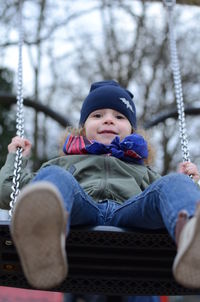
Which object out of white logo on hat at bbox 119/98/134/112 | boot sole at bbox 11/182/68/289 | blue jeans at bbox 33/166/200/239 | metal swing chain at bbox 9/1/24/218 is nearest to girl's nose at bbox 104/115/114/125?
white logo on hat at bbox 119/98/134/112

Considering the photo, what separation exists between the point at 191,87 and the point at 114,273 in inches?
280

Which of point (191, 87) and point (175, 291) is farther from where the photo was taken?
point (191, 87)

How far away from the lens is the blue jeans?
1595 millimetres

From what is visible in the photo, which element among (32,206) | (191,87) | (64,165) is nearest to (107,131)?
(64,165)

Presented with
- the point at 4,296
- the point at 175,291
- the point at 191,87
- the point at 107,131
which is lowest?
the point at 4,296

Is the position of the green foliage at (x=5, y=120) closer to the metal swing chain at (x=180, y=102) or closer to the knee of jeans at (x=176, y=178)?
the metal swing chain at (x=180, y=102)

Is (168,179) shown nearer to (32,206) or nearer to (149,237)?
(149,237)

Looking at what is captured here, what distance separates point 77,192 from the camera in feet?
5.93

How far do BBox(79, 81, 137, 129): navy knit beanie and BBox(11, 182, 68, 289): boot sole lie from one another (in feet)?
4.72

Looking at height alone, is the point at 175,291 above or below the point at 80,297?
above

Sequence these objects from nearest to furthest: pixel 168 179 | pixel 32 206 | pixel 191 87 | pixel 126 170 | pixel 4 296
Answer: pixel 32 206
pixel 168 179
pixel 126 170
pixel 4 296
pixel 191 87

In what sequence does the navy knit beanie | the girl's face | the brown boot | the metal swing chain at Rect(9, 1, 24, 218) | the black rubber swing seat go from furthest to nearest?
1. the navy knit beanie
2. the girl's face
3. the metal swing chain at Rect(9, 1, 24, 218)
4. the black rubber swing seat
5. the brown boot

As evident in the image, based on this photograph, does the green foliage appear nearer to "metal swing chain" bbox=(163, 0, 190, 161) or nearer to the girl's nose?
"metal swing chain" bbox=(163, 0, 190, 161)

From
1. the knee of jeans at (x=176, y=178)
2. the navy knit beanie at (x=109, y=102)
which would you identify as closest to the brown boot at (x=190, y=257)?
the knee of jeans at (x=176, y=178)
